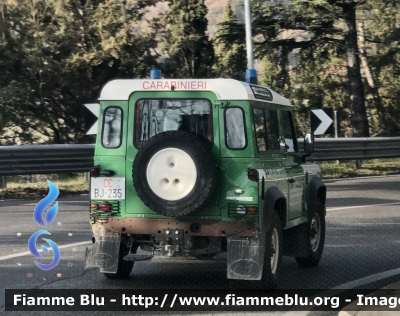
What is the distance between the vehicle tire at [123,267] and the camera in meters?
8.27

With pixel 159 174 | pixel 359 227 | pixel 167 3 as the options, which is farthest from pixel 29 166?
pixel 167 3

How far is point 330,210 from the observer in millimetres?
14898

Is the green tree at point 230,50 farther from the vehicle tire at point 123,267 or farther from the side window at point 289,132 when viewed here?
the vehicle tire at point 123,267

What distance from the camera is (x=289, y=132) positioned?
9383 millimetres

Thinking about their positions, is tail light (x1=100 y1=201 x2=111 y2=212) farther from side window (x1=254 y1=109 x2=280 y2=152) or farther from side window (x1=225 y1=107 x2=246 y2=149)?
side window (x1=254 y1=109 x2=280 y2=152)

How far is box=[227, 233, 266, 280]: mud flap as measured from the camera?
7.64 metres

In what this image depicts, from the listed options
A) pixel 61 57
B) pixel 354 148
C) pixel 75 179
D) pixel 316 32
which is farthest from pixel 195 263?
pixel 316 32

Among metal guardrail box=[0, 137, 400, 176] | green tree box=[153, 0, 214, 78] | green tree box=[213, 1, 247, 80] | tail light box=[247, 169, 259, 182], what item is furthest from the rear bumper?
green tree box=[153, 0, 214, 78]

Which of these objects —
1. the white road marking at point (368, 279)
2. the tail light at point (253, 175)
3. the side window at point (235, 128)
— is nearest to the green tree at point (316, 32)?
the white road marking at point (368, 279)

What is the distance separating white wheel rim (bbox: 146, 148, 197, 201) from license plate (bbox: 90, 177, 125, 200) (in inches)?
17.1

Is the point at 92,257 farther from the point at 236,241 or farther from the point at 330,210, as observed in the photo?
the point at 330,210

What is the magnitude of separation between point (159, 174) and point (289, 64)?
23016 millimetres

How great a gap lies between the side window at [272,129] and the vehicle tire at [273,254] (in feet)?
2.49

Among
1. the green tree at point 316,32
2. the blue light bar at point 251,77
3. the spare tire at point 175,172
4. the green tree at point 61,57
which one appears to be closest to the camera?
the spare tire at point 175,172
